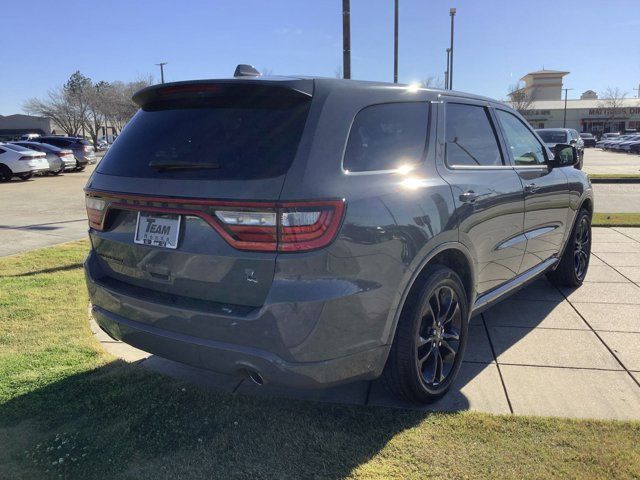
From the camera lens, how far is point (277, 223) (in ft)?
7.52

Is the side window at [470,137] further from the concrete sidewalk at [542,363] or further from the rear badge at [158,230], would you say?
the rear badge at [158,230]

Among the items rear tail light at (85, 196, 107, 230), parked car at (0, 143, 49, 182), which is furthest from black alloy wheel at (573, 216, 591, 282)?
parked car at (0, 143, 49, 182)

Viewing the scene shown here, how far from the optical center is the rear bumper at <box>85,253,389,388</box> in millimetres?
2352

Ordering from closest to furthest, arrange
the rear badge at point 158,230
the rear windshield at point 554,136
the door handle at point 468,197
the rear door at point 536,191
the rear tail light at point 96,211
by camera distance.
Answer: the rear badge at point 158,230 → the rear tail light at point 96,211 → the door handle at point 468,197 → the rear door at point 536,191 → the rear windshield at point 554,136

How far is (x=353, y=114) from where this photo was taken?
104 inches

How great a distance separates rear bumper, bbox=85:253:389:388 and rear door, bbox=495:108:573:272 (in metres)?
2.14

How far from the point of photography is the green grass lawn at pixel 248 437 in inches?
101

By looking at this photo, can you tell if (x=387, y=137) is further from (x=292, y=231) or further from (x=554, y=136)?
(x=554, y=136)

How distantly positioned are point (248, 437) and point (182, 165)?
1.47 m

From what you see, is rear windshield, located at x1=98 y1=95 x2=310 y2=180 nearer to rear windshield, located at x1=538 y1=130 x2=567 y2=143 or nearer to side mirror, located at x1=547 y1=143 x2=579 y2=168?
side mirror, located at x1=547 y1=143 x2=579 y2=168

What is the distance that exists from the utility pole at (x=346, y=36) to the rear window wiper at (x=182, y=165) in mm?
7143

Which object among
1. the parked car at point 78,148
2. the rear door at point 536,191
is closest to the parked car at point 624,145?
the parked car at point 78,148

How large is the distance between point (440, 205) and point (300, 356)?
3.92 feet

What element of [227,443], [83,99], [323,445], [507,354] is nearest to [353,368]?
[323,445]
